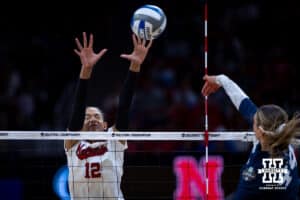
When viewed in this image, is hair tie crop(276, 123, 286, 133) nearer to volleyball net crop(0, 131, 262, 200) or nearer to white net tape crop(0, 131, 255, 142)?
white net tape crop(0, 131, 255, 142)

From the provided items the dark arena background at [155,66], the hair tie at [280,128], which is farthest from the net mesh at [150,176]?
the hair tie at [280,128]

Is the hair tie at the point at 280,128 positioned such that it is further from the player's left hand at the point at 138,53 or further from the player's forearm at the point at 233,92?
the player's left hand at the point at 138,53

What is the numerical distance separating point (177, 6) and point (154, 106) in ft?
7.17

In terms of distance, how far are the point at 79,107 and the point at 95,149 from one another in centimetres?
44

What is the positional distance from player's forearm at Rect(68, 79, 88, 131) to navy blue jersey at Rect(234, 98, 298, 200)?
2.23 m

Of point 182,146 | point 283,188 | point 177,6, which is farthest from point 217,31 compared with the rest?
point 283,188

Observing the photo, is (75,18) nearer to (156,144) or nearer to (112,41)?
(112,41)

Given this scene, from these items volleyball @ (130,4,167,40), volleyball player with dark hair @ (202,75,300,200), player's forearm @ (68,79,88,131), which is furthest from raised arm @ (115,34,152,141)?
volleyball player with dark hair @ (202,75,300,200)

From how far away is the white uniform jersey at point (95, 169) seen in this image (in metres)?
7.49

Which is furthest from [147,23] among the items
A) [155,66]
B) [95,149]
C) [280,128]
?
[155,66]

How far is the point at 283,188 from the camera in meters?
5.35

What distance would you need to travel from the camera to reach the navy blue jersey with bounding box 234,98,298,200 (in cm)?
533

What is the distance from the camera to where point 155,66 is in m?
12.9

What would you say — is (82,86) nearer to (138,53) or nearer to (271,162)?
(138,53)
